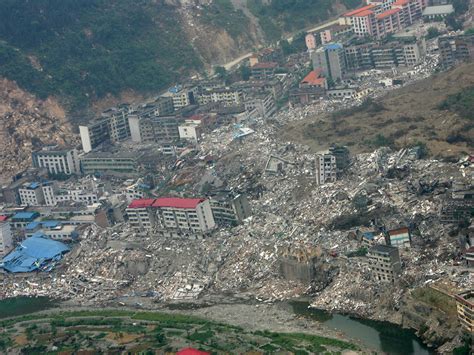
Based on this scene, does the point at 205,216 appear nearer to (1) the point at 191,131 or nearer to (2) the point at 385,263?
(2) the point at 385,263

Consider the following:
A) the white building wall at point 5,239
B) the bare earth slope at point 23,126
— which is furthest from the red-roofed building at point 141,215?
the bare earth slope at point 23,126

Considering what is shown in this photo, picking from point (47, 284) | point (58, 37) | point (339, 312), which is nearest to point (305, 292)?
point (339, 312)

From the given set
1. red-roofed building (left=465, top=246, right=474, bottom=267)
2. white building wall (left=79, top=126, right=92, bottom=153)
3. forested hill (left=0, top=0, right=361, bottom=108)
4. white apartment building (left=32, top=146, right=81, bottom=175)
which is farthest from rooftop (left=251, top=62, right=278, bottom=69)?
red-roofed building (left=465, top=246, right=474, bottom=267)

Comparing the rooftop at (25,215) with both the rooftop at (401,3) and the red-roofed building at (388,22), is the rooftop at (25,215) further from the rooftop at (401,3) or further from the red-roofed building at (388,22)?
the rooftop at (401,3)

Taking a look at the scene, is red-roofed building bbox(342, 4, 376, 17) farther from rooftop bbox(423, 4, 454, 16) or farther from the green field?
the green field

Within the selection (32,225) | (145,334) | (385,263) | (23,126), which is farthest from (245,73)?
(145,334)

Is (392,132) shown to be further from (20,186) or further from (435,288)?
(20,186)
